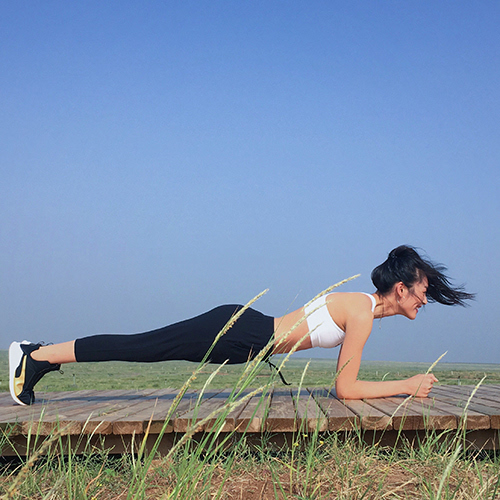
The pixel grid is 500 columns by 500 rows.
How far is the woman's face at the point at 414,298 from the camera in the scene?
14.0 feet

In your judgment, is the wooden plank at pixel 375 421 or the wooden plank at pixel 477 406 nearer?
the wooden plank at pixel 375 421

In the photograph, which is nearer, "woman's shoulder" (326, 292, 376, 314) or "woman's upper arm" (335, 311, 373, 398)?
"woman's upper arm" (335, 311, 373, 398)

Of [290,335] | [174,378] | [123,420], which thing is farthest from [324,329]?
[174,378]

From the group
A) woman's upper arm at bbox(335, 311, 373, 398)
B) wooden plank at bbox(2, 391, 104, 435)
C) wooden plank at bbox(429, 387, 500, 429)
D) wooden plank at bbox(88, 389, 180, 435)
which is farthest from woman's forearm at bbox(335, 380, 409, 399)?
wooden plank at bbox(2, 391, 104, 435)

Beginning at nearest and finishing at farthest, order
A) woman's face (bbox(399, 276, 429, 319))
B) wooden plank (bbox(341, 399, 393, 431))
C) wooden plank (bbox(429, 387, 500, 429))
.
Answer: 1. wooden plank (bbox(341, 399, 393, 431))
2. wooden plank (bbox(429, 387, 500, 429))
3. woman's face (bbox(399, 276, 429, 319))

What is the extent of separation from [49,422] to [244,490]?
1323 millimetres

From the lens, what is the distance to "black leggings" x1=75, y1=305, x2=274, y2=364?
13.5 ft

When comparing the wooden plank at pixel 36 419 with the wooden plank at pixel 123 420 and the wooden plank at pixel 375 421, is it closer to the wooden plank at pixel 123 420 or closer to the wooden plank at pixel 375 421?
the wooden plank at pixel 123 420

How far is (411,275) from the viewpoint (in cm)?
423

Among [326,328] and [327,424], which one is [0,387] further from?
[327,424]

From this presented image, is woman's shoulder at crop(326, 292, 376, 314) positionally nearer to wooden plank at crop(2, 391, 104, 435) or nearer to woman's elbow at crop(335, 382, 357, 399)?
woman's elbow at crop(335, 382, 357, 399)

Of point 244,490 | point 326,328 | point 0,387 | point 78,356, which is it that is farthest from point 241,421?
point 0,387

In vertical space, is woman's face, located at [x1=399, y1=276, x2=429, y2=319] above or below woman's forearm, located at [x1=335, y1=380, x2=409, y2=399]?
above

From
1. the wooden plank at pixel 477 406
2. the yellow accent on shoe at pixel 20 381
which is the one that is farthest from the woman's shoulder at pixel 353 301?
the yellow accent on shoe at pixel 20 381
